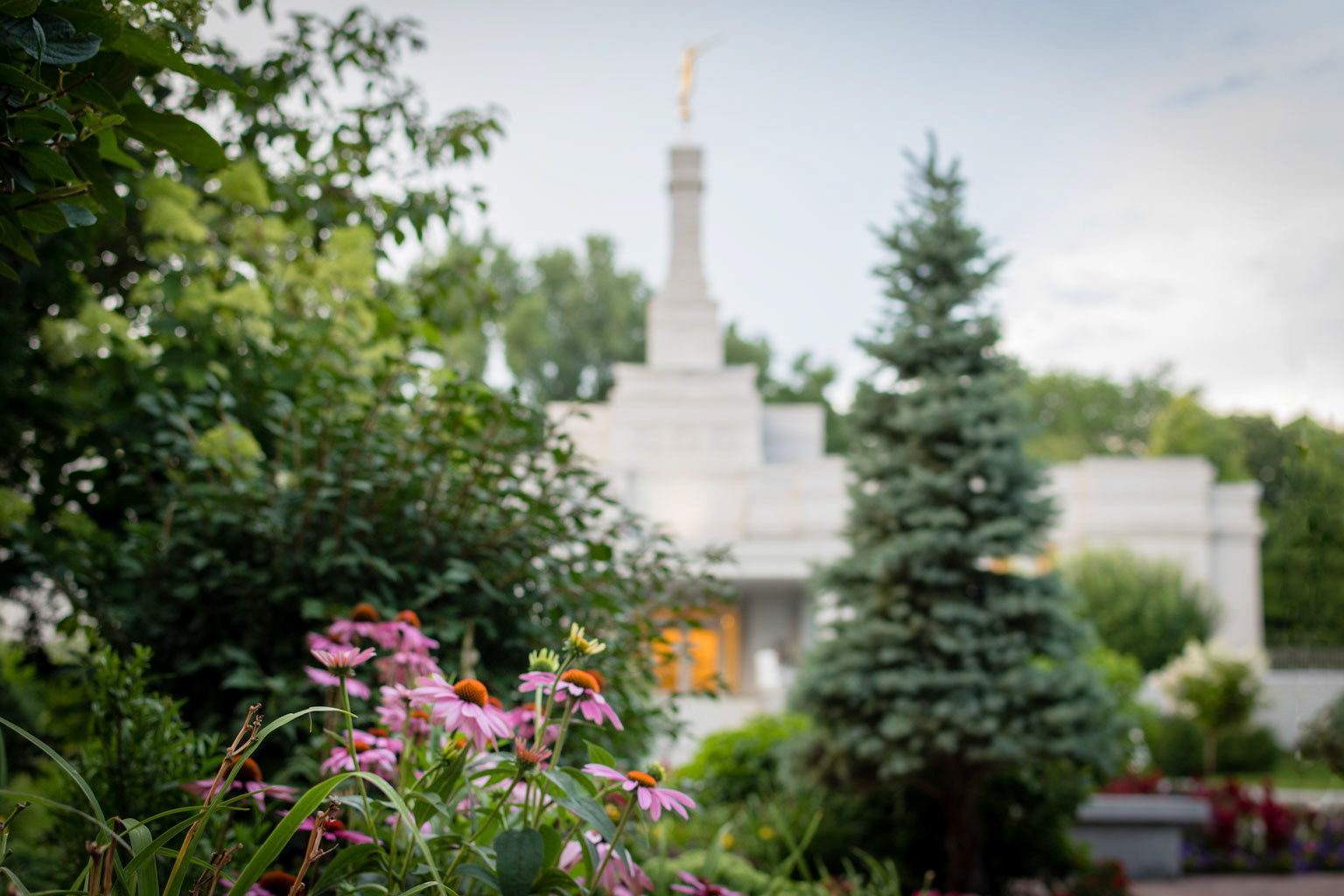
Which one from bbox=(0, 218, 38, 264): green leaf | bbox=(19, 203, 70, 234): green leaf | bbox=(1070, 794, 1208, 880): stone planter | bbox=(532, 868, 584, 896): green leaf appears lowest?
bbox=(1070, 794, 1208, 880): stone planter

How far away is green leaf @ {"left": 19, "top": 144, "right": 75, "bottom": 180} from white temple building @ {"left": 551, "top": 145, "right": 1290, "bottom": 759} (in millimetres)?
19210

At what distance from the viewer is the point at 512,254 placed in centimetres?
3622

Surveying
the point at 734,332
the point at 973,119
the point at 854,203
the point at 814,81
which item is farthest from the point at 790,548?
the point at 734,332

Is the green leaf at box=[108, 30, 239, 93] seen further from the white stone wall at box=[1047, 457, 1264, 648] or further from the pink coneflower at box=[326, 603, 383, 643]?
the white stone wall at box=[1047, 457, 1264, 648]

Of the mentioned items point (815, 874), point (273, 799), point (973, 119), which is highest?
point (973, 119)

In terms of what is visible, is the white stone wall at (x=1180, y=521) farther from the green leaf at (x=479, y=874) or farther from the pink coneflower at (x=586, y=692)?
the green leaf at (x=479, y=874)

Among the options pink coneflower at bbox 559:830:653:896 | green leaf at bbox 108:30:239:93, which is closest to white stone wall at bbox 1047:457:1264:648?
pink coneflower at bbox 559:830:653:896

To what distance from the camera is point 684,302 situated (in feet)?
75.5

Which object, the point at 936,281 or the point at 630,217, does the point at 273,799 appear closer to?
the point at 936,281

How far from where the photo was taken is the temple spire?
23.0 m

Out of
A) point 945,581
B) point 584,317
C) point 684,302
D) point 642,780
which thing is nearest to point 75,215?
point 642,780

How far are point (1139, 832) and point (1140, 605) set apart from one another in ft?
41.8

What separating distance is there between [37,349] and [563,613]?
194 centimetres

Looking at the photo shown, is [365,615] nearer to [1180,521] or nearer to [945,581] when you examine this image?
[945,581]
